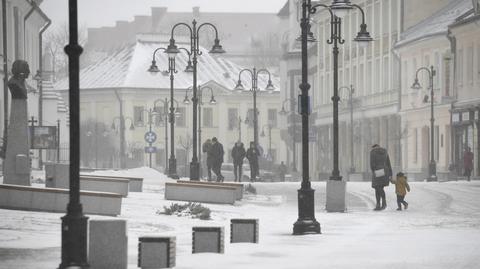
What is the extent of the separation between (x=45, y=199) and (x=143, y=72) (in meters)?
101

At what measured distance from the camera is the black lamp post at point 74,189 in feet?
48.0

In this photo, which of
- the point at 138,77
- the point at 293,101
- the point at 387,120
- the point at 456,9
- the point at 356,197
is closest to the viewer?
the point at 356,197

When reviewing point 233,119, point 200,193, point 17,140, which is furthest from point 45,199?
point 233,119

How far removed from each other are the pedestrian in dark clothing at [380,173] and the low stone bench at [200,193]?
134 inches

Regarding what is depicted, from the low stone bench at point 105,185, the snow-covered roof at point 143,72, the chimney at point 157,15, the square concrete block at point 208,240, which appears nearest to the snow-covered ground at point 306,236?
the square concrete block at point 208,240

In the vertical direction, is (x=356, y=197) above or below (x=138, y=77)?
below

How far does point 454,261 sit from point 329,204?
14532mm

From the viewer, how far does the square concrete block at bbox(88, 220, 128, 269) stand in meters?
16.4

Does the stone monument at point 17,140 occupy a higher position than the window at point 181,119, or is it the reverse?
the window at point 181,119

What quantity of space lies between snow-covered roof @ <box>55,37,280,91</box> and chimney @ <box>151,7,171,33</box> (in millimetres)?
59072

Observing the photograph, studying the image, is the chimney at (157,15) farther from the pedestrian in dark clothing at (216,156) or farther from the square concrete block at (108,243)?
the square concrete block at (108,243)

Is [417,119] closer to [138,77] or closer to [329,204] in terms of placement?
[329,204]

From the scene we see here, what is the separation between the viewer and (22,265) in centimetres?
1705

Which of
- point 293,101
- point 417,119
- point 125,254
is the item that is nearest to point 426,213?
point 125,254
